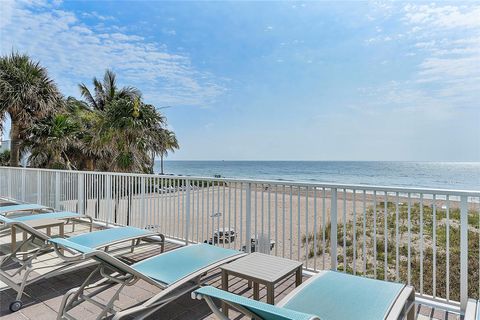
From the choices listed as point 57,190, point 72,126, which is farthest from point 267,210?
point 72,126

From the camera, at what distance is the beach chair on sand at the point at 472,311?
5.89 feet

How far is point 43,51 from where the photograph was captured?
12.6 meters

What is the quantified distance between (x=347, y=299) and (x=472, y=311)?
0.81 meters

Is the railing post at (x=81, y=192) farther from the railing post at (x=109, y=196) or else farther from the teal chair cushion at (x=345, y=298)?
the teal chair cushion at (x=345, y=298)

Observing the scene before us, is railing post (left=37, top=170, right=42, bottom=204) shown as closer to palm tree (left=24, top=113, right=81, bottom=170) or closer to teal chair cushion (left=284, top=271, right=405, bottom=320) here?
palm tree (left=24, top=113, right=81, bottom=170)

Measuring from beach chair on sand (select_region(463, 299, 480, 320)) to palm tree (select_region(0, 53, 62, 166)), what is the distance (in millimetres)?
14403

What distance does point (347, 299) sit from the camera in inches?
75.9

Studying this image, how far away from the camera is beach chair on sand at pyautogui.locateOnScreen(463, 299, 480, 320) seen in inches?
70.7

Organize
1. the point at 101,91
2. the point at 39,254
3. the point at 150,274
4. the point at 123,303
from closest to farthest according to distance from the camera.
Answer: the point at 150,274, the point at 123,303, the point at 39,254, the point at 101,91

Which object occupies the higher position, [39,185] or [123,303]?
[39,185]

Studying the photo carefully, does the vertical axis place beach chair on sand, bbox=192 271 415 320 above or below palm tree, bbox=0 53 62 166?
below

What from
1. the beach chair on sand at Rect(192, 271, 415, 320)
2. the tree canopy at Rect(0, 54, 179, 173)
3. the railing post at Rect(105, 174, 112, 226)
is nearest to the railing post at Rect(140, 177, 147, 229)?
the railing post at Rect(105, 174, 112, 226)

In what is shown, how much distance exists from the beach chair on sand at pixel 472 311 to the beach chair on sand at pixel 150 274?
1829mm

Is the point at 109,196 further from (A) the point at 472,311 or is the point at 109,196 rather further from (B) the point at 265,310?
(A) the point at 472,311
